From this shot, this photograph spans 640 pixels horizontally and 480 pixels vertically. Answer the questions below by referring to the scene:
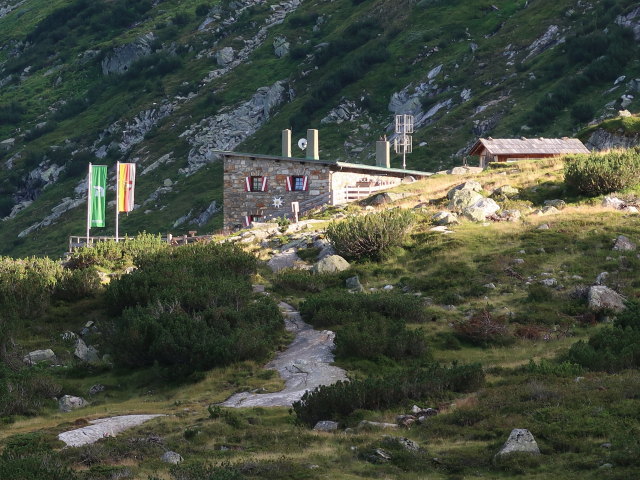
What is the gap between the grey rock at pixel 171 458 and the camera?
608 inches

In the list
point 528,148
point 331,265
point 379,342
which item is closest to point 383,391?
point 379,342

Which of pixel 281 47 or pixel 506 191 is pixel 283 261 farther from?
pixel 281 47

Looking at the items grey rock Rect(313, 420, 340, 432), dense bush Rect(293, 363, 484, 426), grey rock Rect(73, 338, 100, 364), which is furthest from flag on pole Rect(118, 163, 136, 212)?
grey rock Rect(313, 420, 340, 432)

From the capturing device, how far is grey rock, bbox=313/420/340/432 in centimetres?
1774

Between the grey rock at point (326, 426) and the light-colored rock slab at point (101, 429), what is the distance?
3.45 m

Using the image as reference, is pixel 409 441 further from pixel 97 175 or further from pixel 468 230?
pixel 97 175

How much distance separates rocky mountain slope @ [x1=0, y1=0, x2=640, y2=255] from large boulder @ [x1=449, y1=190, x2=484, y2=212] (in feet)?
54.6

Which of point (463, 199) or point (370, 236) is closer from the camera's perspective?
point (370, 236)

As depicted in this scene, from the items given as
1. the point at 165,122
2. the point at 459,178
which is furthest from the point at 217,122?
the point at 459,178

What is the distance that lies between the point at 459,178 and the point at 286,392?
2859cm

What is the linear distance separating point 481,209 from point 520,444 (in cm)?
2270

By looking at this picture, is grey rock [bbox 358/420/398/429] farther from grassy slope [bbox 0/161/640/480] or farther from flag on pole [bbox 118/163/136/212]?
flag on pole [bbox 118/163/136/212]

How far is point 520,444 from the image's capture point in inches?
577

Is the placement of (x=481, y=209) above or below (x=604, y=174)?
below
